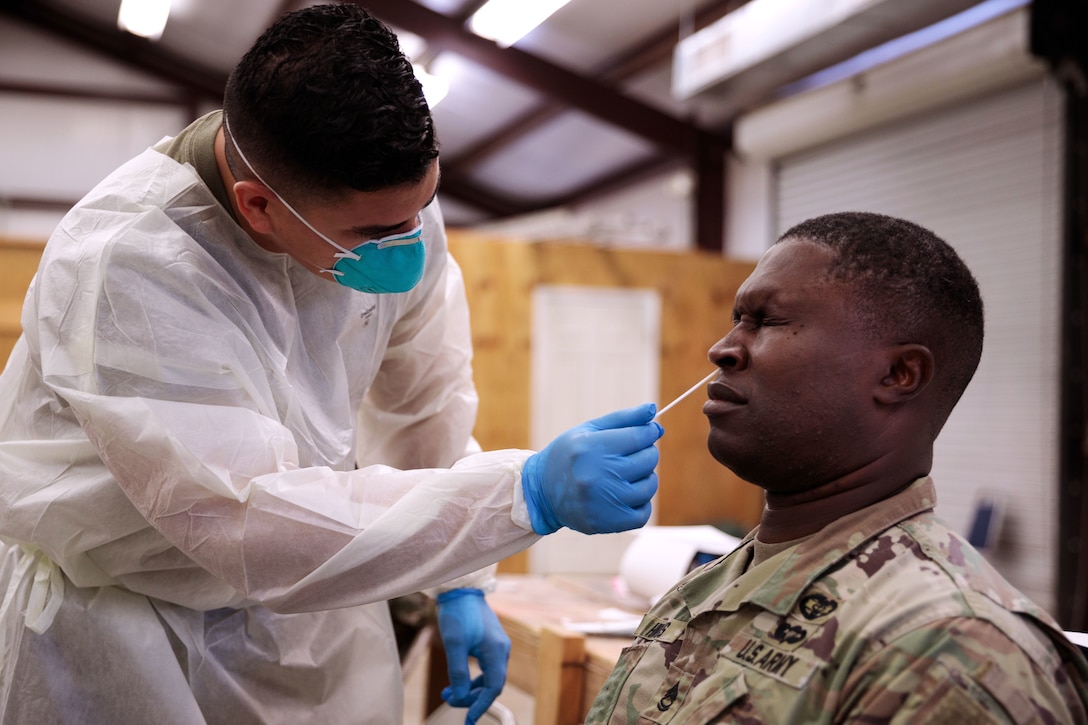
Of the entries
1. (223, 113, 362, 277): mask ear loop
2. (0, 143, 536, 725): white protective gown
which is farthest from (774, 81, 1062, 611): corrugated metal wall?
(223, 113, 362, 277): mask ear loop

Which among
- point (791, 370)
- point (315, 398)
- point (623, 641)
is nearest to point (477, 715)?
point (623, 641)

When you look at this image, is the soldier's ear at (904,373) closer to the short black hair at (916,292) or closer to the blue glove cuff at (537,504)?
the short black hair at (916,292)

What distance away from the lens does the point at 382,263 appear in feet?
5.00

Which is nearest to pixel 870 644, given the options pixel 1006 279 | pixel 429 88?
pixel 429 88

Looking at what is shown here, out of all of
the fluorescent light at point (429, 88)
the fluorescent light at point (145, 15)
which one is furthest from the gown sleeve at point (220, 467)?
the fluorescent light at point (145, 15)

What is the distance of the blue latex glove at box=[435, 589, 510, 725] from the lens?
5.90 feet

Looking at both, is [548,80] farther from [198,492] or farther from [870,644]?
[870,644]

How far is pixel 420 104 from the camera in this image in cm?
137

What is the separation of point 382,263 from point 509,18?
530 cm

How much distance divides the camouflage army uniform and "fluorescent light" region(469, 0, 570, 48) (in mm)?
5124

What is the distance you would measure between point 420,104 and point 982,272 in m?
4.76

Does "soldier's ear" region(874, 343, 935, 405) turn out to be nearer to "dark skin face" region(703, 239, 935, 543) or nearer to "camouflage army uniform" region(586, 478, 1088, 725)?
"dark skin face" region(703, 239, 935, 543)

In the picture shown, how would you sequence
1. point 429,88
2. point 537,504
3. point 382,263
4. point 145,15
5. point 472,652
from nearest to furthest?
point 537,504 < point 382,263 < point 429,88 < point 472,652 < point 145,15

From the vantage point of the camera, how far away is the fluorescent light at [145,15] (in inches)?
282
